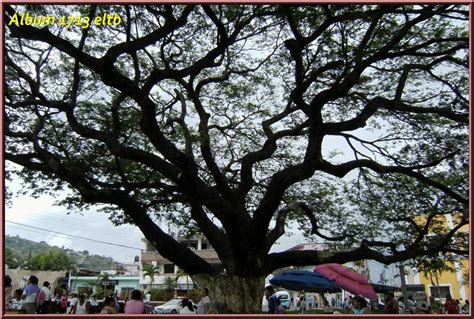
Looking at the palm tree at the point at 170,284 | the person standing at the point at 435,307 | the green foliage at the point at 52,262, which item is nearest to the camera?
the person standing at the point at 435,307

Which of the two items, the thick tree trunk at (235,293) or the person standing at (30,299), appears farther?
the person standing at (30,299)

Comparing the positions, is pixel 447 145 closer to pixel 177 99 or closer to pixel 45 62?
pixel 177 99

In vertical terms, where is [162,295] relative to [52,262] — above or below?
below

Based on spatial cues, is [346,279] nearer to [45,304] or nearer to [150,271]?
→ [45,304]

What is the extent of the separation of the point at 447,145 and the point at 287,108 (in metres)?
3.77

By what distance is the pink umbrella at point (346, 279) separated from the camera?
32.4ft

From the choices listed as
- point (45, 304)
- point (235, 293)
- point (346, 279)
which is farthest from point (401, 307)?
point (45, 304)

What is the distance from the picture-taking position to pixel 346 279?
1020 centimetres

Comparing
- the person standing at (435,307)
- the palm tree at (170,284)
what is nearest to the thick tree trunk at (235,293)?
the person standing at (435,307)

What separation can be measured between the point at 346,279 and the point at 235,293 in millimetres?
3546

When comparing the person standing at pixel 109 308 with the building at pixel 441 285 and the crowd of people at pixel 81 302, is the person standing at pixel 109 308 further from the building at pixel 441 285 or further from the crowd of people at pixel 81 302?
the building at pixel 441 285

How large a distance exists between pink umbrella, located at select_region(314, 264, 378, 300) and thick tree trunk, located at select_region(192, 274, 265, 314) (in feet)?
8.18

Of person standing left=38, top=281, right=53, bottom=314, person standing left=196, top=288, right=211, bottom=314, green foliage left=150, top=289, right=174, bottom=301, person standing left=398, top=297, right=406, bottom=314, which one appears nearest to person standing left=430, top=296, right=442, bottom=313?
person standing left=398, top=297, right=406, bottom=314

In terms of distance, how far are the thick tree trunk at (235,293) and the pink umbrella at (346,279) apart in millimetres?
2494
